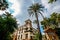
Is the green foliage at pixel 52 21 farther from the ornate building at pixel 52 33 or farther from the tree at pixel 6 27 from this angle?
the tree at pixel 6 27

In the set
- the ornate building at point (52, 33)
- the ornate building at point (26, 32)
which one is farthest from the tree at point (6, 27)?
the ornate building at point (26, 32)

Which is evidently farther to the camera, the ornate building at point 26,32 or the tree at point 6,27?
the ornate building at point 26,32

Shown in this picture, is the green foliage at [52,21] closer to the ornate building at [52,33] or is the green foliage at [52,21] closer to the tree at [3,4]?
the ornate building at [52,33]

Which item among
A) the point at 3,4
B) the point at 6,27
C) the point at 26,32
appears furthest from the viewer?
the point at 26,32

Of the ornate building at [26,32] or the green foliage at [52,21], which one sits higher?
the green foliage at [52,21]

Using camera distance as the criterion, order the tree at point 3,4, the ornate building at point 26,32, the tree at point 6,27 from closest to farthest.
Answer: the tree at point 3,4 → the tree at point 6,27 → the ornate building at point 26,32

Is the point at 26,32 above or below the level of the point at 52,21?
below

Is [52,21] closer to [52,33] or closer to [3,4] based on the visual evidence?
[52,33]

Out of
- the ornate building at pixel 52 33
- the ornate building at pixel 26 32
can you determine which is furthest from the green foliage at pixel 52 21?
the ornate building at pixel 26 32

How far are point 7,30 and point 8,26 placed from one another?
1.15m

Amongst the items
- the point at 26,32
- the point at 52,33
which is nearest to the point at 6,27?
the point at 52,33

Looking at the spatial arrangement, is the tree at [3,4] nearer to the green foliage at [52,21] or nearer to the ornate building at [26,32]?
the green foliage at [52,21]

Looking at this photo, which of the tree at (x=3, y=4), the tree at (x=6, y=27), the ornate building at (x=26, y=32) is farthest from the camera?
the ornate building at (x=26, y=32)

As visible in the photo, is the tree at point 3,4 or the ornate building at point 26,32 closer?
the tree at point 3,4
